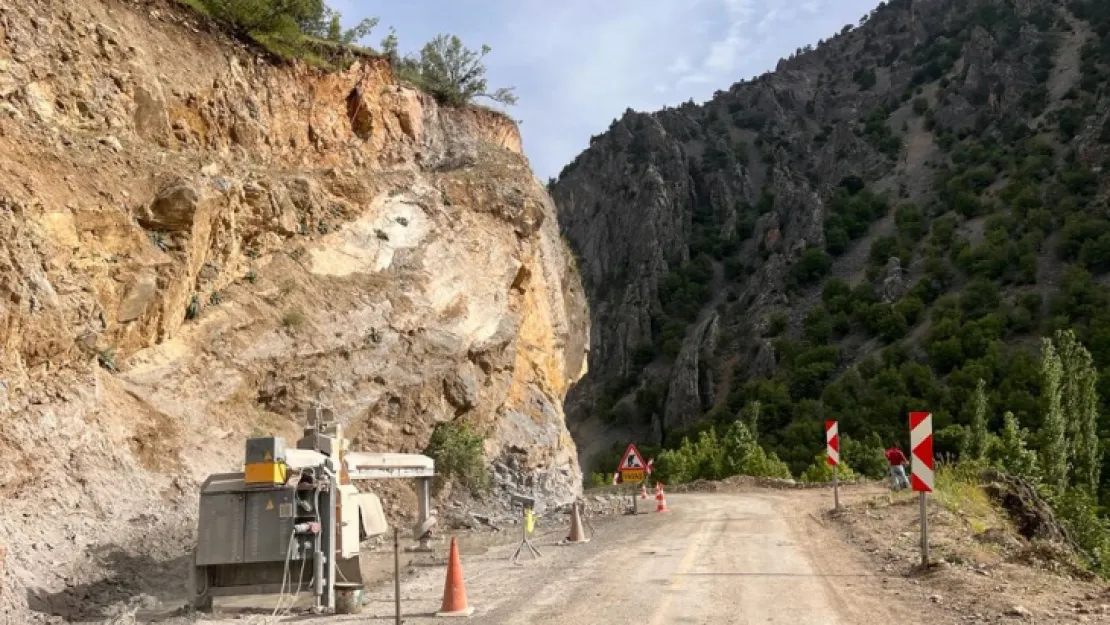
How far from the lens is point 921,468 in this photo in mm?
10797

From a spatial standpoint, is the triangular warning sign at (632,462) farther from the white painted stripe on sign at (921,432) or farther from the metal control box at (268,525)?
the metal control box at (268,525)

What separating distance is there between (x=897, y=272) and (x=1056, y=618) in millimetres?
83092

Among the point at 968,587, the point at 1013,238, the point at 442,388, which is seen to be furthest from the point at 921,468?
the point at 1013,238

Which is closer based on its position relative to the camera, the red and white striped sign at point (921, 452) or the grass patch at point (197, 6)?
the red and white striped sign at point (921, 452)

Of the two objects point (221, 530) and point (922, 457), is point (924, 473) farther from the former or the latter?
point (221, 530)

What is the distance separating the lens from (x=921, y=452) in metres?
10.8

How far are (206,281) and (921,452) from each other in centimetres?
1385

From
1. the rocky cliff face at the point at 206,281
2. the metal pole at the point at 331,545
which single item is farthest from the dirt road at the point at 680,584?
the rocky cliff face at the point at 206,281

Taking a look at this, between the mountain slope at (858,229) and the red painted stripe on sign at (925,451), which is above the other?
the mountain slope at (858,229)

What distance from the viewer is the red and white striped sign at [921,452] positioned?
10727 millimetres

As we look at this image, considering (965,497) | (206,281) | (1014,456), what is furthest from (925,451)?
(1014,456)

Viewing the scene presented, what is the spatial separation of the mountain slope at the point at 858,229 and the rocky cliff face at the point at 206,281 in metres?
45.5

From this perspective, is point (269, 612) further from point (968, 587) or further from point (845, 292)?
point (845, 292)

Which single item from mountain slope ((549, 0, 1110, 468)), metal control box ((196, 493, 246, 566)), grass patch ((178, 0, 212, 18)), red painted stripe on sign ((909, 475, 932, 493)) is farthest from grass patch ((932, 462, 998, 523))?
mountain slope ((549, 0, 1110, 468))
